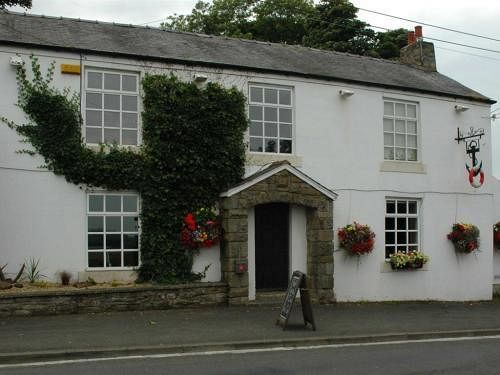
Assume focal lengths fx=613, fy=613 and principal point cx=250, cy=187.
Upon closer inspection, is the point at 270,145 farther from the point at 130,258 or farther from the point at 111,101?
the point at 130,258

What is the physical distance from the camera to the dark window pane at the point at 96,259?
13.7m

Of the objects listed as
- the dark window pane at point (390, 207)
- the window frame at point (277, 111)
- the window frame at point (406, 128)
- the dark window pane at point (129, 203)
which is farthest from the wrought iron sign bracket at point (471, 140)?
the dark window pane at point (129, 203)

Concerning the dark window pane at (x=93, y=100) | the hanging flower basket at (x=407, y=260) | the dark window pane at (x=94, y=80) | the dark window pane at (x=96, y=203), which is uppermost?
the dark window pane at (x=94, y=80)

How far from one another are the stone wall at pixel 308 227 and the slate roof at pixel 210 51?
3.06 meters

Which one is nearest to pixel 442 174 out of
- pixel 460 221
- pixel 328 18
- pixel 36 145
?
pixel 460 221

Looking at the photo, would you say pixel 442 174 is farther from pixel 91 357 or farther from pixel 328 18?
pixel 328 18

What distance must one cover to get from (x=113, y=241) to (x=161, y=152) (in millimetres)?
2295

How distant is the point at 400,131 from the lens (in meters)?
17.4

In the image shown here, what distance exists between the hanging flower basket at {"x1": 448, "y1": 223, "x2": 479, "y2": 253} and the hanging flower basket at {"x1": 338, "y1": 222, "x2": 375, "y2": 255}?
3.25 metres

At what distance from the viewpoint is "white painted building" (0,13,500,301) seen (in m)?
13.3

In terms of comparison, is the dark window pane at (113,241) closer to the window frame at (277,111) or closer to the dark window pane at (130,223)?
the dark window pane at (130,223)

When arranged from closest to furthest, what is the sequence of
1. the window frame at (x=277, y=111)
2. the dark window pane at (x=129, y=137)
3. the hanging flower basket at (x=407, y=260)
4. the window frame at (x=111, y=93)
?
the window frame at (x=111, y=93) < the dark window pane at (x=129, y=137) < the window frame at (x=277, y=111) < the hanging flower basket at (x=407, y=260)

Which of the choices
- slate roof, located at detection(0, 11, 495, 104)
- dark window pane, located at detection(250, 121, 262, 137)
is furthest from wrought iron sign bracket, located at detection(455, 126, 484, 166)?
dark window pane, located at detection(250, 121, 262, 137)

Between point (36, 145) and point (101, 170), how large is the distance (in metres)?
1.46
